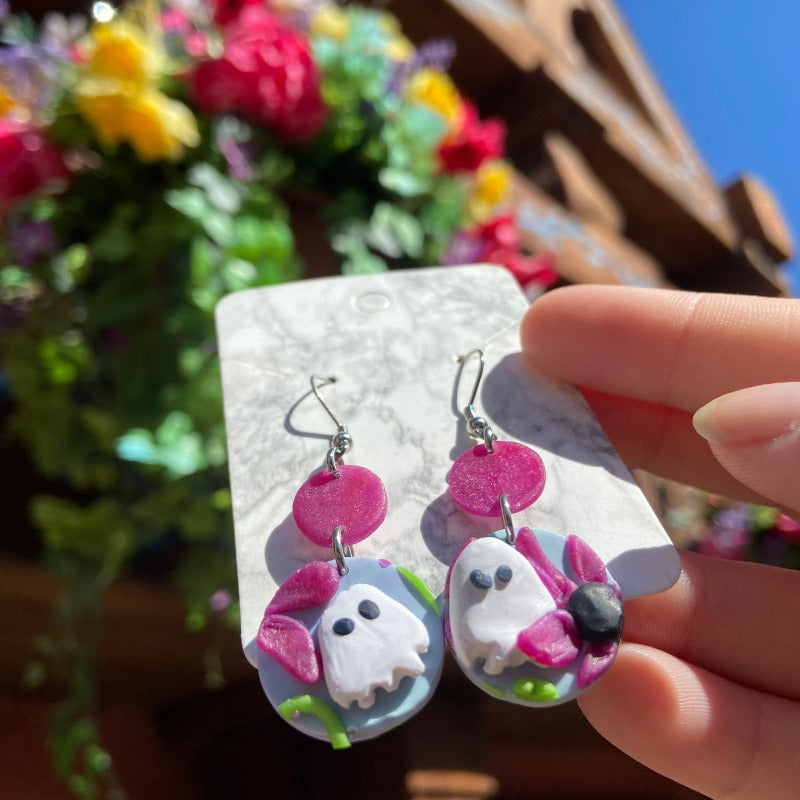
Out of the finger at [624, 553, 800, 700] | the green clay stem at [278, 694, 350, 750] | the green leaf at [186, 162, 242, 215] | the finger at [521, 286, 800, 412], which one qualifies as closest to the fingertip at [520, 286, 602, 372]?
the finger at [521, 286, 800, 412]

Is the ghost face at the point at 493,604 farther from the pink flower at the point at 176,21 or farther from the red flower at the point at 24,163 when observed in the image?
the pink flower at the point at 176,21

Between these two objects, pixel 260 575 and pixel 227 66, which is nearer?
pixel 260 575

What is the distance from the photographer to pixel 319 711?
456mm

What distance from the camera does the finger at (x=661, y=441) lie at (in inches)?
31.4

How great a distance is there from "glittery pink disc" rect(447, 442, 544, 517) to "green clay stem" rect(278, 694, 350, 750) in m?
0.18

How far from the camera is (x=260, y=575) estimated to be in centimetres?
54

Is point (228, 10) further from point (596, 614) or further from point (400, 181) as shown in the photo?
point (596, 614)

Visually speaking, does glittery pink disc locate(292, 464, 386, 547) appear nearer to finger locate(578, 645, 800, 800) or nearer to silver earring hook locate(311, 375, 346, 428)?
silver earring hook locate(311, 375, 346, 428)


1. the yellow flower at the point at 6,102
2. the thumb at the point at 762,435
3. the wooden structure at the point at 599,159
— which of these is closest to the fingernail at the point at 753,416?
the thumb at the point at 762,435

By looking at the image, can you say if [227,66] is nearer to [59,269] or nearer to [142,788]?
[59,269]

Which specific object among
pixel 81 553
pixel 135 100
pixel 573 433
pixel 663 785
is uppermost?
pixel 573 433

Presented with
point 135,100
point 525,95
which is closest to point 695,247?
point 525,95

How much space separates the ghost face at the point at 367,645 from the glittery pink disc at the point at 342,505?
0.07 m

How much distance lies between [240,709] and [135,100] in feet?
2.83
